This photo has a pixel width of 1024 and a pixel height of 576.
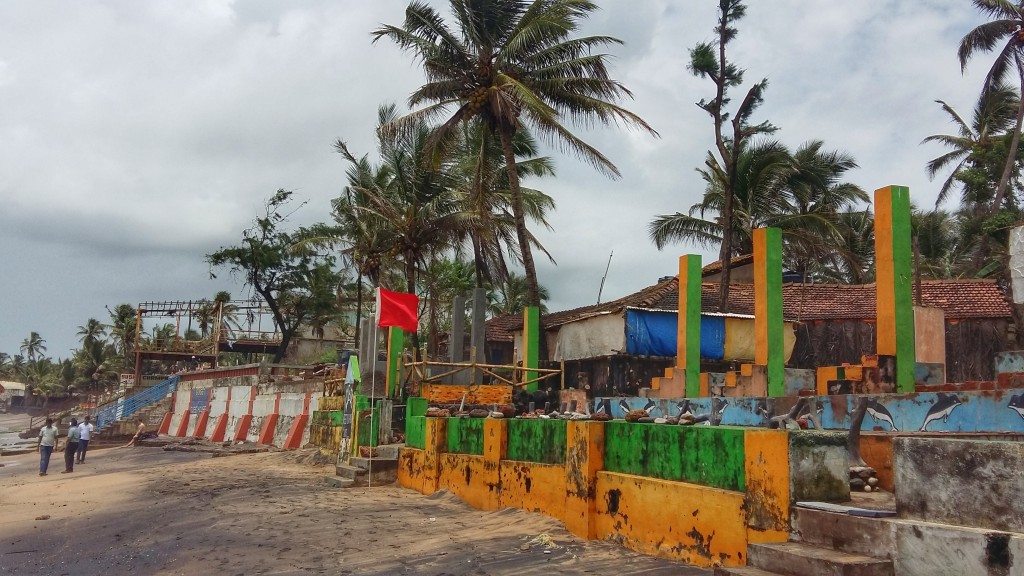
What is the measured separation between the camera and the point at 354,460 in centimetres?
1431

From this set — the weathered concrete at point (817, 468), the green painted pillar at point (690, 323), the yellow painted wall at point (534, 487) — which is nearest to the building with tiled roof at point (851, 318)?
the green painted pillar at point (690, 323)

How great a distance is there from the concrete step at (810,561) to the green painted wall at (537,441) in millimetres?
3602

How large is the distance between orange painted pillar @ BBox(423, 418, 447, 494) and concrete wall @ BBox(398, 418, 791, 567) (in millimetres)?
298

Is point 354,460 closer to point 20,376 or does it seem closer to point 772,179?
point 772,179

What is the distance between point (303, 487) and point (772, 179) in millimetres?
18356

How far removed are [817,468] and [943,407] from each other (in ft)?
11.6

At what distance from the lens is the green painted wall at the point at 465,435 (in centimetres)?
1126

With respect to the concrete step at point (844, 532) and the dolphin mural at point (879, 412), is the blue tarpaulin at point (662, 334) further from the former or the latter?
the concrete step at point (844, 532)

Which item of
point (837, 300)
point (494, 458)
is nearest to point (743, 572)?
point (494, 458)

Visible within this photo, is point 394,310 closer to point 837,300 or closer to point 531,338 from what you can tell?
point 531,338

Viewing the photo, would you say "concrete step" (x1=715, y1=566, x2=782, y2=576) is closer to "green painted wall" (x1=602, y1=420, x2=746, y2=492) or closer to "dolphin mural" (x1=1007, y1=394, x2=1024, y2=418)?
A: "green painted wall" (x1=602, y1=420, x2=746, y2=492)

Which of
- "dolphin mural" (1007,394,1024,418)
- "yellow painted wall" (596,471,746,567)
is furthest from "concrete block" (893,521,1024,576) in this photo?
"dolphin mural" (1007,394,1024,418)

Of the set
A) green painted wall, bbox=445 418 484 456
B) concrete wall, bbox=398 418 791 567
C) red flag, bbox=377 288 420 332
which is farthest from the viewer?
red flag, bbox=377 288 420 332

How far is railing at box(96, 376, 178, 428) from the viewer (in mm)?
36562
